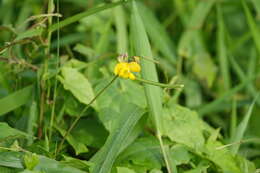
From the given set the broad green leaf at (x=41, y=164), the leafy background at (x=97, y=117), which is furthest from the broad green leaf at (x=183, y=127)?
the broad green leaf at (x=41, y=164)

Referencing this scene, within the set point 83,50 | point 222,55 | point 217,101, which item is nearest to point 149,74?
point 83,50

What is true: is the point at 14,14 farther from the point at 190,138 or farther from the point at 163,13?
the point at 190,138

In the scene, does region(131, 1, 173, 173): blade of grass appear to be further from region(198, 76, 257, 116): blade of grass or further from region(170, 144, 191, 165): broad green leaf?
region(198, 76, 257, 116): blade of grass

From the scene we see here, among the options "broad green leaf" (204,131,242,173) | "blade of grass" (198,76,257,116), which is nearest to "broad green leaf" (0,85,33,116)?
"broad green leaf" (204,131,242,173)

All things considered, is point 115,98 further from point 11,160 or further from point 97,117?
point 11,160

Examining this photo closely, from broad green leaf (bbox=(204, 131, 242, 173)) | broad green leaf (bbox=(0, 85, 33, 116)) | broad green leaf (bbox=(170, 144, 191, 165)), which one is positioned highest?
broad green leaf (bbox=(0, 85, 33, 116))

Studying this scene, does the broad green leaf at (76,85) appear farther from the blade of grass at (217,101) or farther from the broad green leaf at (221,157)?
the blade of grass at (217,101)
